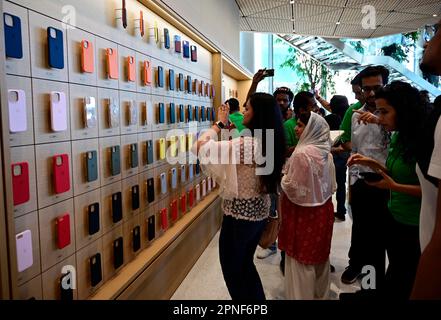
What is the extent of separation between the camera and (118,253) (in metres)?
1.88

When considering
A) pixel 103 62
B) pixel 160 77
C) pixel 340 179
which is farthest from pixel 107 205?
pixel 340 179

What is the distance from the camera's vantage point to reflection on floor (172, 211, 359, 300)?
102 inches

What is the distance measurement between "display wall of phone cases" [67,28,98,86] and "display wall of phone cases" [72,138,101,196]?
0.29 m

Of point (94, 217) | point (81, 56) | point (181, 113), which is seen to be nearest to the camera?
point (81, 56)

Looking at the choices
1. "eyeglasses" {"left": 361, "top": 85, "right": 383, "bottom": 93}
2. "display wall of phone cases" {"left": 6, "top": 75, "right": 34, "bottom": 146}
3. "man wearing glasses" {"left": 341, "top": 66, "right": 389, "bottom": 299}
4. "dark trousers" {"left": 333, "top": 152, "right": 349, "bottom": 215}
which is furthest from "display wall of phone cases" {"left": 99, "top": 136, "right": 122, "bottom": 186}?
"dark trousers" {"left": 333, "top": 152, "right": 349, "bottom": 215}

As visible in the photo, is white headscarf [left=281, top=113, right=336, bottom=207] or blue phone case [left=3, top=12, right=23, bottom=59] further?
white headscarf [left=281, top=113, right=336, bottom=207]

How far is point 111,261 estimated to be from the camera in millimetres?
1852

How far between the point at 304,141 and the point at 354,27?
17.4 ft

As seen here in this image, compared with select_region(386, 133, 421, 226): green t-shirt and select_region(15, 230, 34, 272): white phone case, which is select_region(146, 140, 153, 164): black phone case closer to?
select_region(15, 230, 34, 272): white phone case

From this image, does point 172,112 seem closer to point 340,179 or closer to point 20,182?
point 20,182

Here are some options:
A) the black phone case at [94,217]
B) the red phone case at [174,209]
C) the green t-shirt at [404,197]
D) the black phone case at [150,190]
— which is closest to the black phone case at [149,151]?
the black phone case at [150,190]

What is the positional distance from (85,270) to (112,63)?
1.06 m

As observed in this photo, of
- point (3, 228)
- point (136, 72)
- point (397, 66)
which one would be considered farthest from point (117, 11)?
point (397, 66)
